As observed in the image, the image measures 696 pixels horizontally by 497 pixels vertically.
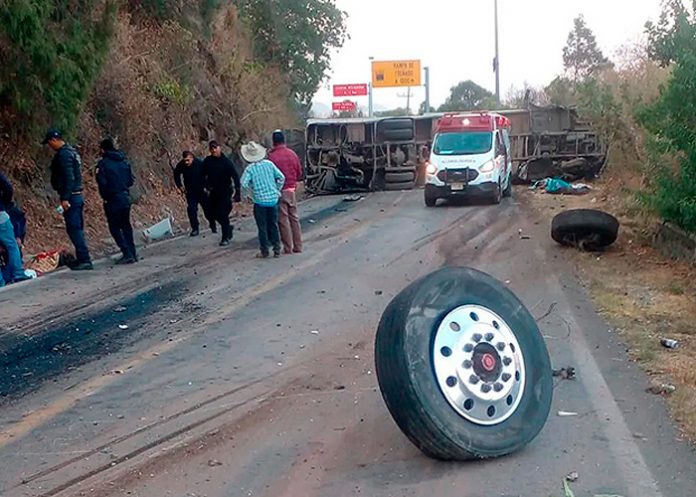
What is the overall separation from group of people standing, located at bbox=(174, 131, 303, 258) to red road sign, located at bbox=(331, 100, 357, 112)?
127 feet

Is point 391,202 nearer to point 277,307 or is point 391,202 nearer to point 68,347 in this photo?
point 277,307

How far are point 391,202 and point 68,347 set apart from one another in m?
17.5

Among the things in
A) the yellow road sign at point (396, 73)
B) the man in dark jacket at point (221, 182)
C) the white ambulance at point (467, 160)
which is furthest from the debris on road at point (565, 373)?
the yellow road sign at point (396, 73)

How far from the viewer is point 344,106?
182 ft

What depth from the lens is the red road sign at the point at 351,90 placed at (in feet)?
183

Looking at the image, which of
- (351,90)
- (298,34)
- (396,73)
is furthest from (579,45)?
(298,34)

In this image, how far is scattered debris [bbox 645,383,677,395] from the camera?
6.71m

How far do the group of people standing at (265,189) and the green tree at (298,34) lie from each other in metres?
24.2

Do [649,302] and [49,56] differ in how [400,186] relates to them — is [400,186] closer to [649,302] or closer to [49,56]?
[49,56]

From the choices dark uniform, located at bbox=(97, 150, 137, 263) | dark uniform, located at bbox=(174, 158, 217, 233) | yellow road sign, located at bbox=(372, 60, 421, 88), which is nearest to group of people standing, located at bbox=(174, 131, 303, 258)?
dark uniform, located at bbox=(174, 158, 217, 233)

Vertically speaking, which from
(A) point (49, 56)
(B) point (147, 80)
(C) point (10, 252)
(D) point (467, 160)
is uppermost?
(A) point (49, 56)

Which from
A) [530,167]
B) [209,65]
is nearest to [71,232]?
[209,65]

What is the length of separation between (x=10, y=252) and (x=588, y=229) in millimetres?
8135

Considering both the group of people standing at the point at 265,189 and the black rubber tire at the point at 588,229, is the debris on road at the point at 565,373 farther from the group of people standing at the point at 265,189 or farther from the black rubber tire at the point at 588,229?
the group of people standing at the point at 265,189
